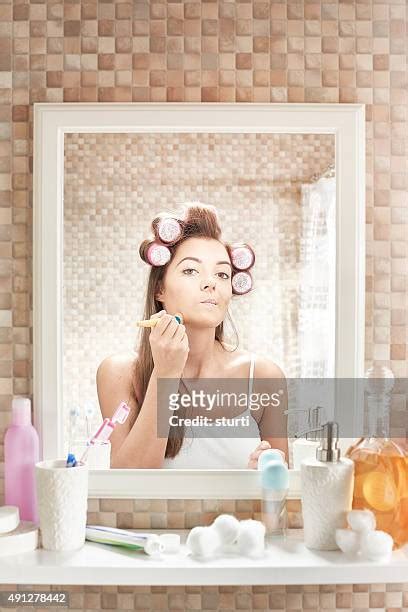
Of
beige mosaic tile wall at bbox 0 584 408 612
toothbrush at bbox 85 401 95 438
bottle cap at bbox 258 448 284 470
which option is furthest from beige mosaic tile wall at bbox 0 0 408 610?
bottle cap at bbox 258 448 284 470

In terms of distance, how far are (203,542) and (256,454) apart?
0.19 metres

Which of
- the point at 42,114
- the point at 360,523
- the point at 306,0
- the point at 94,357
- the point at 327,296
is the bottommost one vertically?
the point at 360,523

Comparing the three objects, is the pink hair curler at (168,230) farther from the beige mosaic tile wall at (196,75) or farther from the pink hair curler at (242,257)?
the beige mosaic tile wall at (196,75)

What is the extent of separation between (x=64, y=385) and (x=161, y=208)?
34cm

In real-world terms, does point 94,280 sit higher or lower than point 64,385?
higher

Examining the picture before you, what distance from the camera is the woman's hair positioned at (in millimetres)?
1227

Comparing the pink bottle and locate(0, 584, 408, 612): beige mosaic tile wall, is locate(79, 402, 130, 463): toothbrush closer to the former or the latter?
the pink bottle

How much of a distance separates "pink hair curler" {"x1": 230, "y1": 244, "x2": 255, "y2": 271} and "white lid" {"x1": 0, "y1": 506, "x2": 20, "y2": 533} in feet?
1.73

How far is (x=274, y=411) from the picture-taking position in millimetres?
1237

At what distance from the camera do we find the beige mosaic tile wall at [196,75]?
4.08ft

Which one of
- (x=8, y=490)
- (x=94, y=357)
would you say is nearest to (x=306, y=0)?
(x=94, y=357)

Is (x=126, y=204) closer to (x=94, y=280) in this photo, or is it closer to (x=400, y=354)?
(x=94, y=280)

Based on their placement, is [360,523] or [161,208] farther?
[161,208]

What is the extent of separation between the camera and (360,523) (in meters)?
1.11
